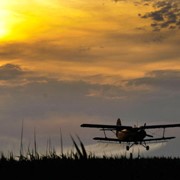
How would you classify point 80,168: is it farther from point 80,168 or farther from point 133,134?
point 133,134

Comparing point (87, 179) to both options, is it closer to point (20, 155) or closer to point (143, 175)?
point (143, 175)

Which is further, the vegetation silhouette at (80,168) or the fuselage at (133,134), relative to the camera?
the fuselage at (133,134)

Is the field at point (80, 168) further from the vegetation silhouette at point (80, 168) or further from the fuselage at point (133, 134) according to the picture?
the fuselage at point (133, 134)

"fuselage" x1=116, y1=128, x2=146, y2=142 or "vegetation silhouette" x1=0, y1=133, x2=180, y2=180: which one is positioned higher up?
"vegetation silhouette" x1=0, y1=133, x2=180, y2=180

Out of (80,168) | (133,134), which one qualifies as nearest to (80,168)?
(80,168)

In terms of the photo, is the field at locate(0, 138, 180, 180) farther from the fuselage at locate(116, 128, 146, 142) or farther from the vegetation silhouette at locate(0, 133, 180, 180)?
the fuselage at locate(116, 128, 146, 142)

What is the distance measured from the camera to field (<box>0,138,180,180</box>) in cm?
774

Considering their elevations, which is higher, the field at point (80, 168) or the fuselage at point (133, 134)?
the field at point (80, 168)

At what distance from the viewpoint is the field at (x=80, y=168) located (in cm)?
774

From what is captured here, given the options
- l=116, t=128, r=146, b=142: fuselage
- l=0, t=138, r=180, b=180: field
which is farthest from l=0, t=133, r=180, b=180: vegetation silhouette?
l=116, t=128, r=146, b=142: fuselage

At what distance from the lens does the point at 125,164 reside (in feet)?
28.4

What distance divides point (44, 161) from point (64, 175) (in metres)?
1.24

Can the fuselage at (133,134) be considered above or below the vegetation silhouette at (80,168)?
below

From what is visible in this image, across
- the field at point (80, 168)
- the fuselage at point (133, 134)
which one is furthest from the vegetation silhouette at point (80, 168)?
the fuselage at point (133, 134)
